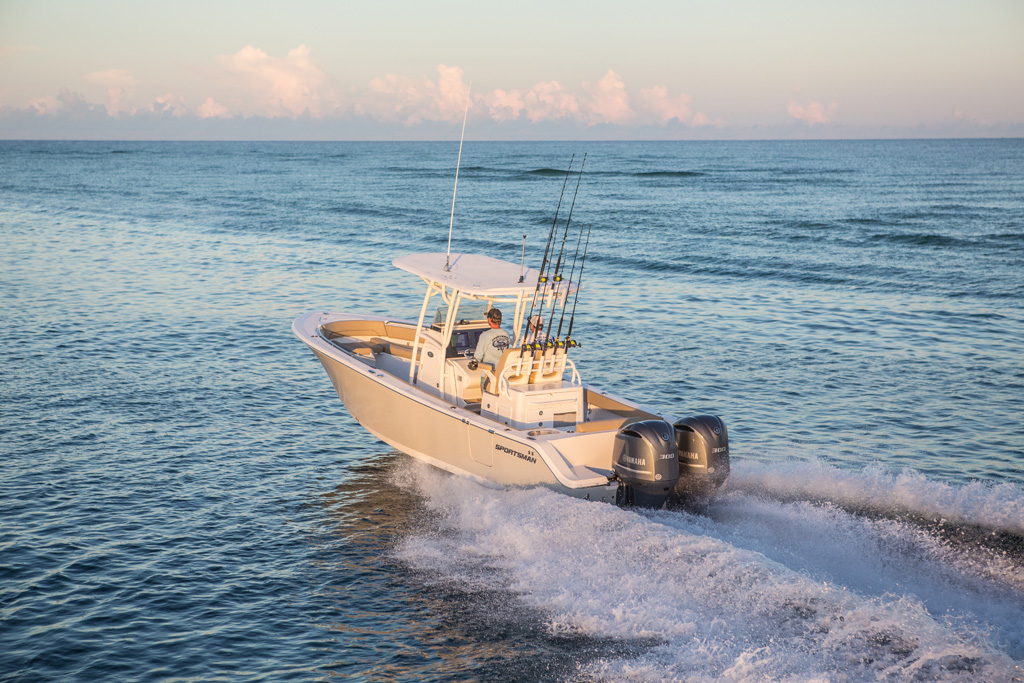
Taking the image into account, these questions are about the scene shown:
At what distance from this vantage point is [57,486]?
36.0ft

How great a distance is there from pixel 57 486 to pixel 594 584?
22.6 feet

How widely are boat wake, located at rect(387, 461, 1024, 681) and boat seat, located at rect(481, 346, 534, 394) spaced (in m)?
1.26

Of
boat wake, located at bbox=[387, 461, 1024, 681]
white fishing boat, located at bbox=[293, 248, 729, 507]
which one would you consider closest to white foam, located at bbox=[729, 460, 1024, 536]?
boat wake, located at bbox=[387, 461, 1024, 681]

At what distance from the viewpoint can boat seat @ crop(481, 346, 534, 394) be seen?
1035 centimetres

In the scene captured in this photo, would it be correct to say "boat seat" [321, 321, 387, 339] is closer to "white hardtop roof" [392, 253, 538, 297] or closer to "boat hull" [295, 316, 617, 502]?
"boat hull" [295, 316, 617, 502]

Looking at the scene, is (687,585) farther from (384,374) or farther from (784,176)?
(784,176)

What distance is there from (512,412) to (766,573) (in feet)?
11.5

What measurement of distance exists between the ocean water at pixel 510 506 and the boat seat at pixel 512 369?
4.19 ft

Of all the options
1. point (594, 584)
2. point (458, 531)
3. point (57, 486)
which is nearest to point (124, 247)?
point (57, 486)

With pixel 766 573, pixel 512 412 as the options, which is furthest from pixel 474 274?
pixel 766 573

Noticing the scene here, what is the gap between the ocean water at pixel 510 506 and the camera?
7535 mm

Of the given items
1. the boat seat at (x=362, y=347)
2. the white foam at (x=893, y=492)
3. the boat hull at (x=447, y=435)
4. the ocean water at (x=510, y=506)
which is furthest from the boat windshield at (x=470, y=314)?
the white foam at (x=893, y=492)

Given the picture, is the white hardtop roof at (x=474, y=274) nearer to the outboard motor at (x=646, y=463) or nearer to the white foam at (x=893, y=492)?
the outboard motor at (x=646, y=463)

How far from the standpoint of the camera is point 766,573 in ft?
26.1
